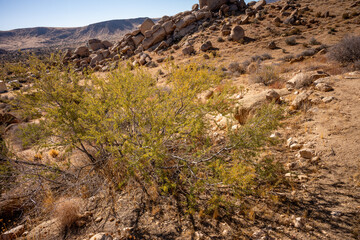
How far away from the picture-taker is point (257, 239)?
249 centimetres

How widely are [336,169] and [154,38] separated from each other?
1050 inches

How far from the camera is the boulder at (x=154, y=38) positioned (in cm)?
2497

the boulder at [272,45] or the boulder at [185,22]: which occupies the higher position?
the boulder at [185,22]

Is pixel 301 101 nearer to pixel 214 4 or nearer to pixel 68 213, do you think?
pixel 68 213

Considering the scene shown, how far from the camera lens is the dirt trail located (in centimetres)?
242

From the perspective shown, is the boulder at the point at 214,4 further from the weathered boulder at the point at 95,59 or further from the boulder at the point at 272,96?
→ the boulder at the point at 272,96

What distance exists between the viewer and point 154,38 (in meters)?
24.9

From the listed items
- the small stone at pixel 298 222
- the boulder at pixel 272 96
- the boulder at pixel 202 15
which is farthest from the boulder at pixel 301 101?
the boulder at pixel 202 15

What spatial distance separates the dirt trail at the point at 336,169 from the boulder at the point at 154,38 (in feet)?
81.2

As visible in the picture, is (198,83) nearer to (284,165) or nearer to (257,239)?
(284,165)

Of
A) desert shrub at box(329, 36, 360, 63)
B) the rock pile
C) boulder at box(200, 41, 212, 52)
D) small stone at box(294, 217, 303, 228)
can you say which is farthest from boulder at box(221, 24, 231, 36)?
small stone at box(294, 217, 303, 228)

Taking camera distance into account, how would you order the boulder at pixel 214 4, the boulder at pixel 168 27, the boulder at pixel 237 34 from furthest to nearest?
the boulder at pixel 214 4 < the boulder at pixel 168 27 < the boulder at pixel 237 34

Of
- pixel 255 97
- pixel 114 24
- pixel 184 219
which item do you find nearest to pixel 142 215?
pixel 184 219

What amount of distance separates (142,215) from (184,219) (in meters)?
0.86
